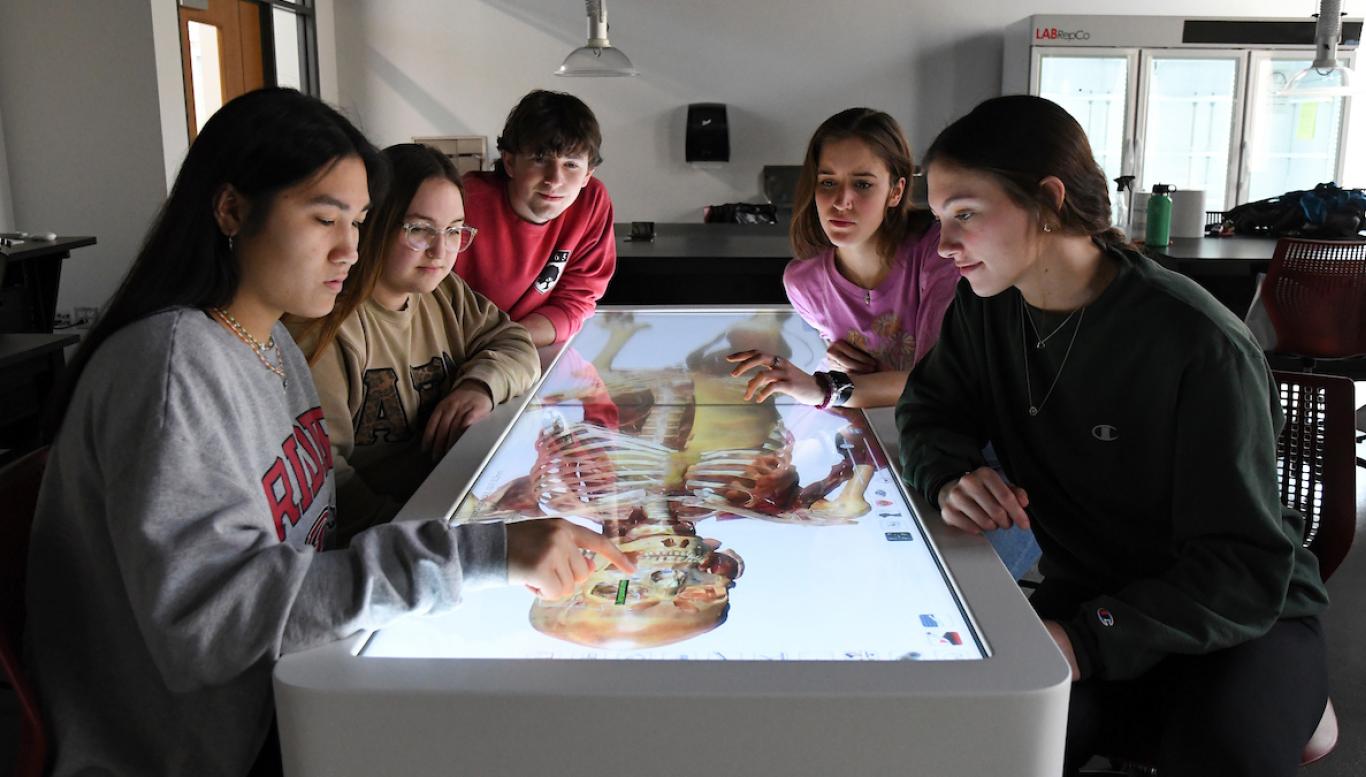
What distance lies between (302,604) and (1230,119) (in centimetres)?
716

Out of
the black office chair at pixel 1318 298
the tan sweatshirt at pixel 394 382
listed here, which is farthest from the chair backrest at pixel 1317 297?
the tan sweatshirt at pixel 394 382

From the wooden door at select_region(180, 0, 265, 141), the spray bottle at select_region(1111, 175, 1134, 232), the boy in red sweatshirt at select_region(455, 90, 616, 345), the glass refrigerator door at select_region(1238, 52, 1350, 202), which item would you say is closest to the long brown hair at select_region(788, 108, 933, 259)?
the boy in red sweatshirt at select_region(455, 90, 616, 345)

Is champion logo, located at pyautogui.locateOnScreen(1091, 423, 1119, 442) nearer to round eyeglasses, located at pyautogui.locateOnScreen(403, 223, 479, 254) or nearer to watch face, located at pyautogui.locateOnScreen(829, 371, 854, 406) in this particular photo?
watch face, located at pyautogui.locateOnScreen(829, 371, 854, 406)

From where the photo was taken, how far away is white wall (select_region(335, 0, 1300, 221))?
7.00 m

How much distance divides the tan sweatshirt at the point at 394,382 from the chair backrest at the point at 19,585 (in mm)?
412

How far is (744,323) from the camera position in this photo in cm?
249

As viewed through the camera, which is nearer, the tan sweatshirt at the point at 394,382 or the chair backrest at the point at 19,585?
the chair backrest at the point at 19,585

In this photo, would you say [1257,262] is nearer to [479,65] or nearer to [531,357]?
[531,357]

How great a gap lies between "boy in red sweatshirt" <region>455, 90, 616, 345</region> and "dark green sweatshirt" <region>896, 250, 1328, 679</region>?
1005mm

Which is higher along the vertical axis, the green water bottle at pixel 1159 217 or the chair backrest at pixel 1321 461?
the green water bottle at pixel 1159 217

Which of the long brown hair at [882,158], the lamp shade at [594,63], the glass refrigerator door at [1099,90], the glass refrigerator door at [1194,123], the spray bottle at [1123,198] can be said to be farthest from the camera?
the glass refrigerator door at [1194,123]

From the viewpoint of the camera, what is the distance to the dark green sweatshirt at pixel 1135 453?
3.82 feet

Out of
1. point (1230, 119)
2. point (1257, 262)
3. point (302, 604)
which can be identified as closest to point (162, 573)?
point (302, 604)

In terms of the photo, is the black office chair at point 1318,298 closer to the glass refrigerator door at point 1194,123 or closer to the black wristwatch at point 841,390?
the black wristwatch at point 841,390
